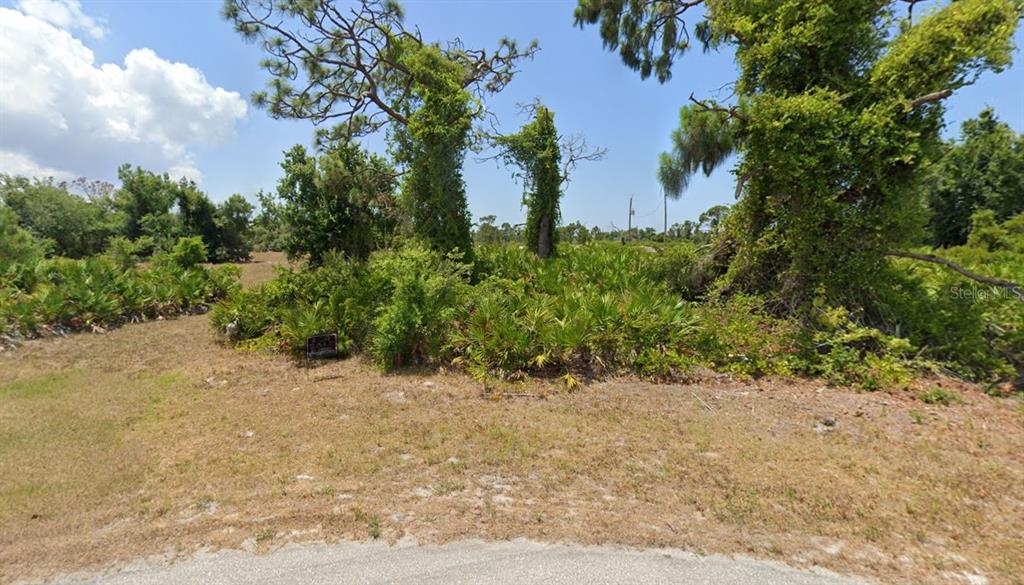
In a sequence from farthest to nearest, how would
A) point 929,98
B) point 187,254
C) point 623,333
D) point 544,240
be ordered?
1. point 544,240
2. point 187,254
3. point 623,333
4. point 929,98

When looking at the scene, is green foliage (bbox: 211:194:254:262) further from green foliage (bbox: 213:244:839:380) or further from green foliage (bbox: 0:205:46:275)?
green foliage (bbox: 213:244:839:380)

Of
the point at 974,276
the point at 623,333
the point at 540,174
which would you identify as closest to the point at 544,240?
the point at 540,174

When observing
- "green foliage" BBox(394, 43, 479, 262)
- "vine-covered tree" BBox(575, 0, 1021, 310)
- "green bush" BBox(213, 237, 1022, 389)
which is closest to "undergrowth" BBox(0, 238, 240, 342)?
"green bush" BBox(213, 237, 1022, 389)

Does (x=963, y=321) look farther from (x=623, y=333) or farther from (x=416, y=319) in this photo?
(x=416, y=319)

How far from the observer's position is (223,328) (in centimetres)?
823

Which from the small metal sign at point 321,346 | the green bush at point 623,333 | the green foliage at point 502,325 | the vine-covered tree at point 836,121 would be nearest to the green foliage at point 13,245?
the green foliage at point 502,325

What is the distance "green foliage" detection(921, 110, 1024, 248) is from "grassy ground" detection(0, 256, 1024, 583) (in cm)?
2392

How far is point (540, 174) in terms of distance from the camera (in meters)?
13.8

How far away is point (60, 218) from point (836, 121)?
1525 inches

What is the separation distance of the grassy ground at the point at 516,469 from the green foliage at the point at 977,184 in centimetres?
2392

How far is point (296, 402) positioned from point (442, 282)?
264 cm

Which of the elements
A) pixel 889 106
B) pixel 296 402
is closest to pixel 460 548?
pixel 296 402

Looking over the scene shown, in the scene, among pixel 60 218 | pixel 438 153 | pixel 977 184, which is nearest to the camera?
pixel 438 153

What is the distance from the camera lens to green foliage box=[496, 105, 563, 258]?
13156 mm
